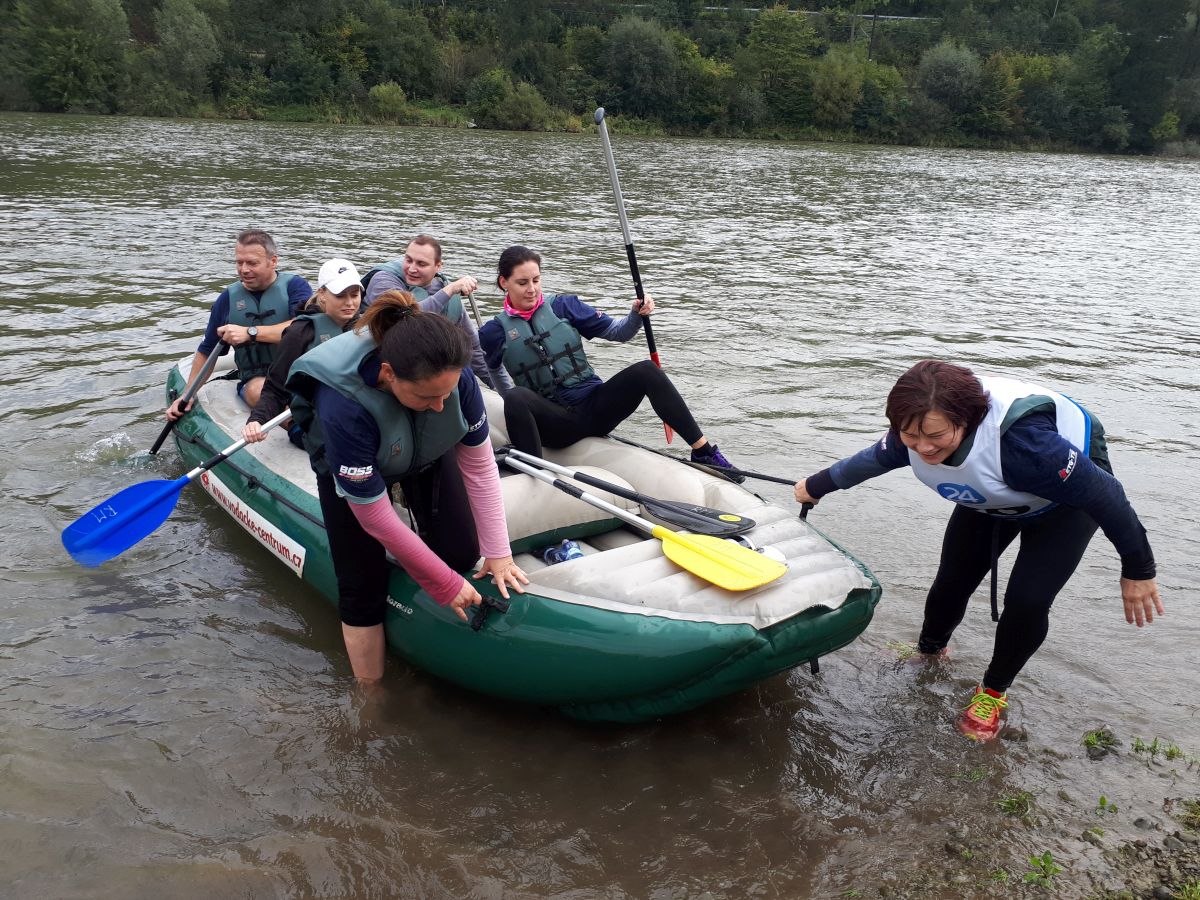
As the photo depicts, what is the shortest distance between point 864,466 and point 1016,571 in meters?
0.57

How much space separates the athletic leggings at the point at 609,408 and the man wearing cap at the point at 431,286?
1.44 feet

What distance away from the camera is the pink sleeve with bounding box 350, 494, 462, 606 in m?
2.77

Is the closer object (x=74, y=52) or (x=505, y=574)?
(x=505, y=574)

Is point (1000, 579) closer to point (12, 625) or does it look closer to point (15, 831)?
point (15, 831)

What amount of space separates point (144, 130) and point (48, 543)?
25605 millimetres

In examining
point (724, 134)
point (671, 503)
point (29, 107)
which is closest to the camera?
point (671, 503)

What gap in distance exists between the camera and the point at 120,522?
3.98 meters

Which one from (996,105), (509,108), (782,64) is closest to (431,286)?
(509,108)

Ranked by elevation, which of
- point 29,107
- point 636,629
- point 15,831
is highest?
point 29,107

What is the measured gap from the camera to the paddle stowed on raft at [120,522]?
157 inches

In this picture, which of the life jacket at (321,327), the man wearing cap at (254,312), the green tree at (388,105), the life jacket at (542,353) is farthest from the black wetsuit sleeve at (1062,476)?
the green tree at (388,105)

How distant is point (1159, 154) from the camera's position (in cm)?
4059

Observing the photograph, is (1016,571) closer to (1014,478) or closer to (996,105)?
(1014,478)

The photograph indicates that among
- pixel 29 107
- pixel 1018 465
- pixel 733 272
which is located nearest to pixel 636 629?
pixel 1018 465
